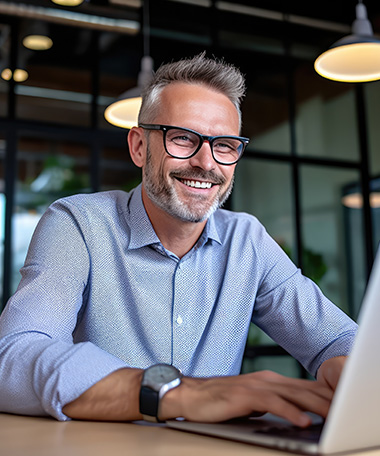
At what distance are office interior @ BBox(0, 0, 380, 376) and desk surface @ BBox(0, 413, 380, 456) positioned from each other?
4200mm

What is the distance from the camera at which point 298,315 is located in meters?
1.52

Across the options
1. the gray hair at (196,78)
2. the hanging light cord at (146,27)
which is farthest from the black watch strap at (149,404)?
the hanging light cord at (146,27)

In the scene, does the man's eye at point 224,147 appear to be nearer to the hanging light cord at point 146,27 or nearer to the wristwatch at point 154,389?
the wristwatch at point 154,389

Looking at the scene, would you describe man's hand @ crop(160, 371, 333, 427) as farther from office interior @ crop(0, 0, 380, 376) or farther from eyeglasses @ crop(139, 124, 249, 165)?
office interior @ crop(0, 0, 380, 376)

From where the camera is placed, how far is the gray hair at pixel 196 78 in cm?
162

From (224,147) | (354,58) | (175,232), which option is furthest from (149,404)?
(354,58)

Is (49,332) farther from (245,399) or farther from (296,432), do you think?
(296,432)

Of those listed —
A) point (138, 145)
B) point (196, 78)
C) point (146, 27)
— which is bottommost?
point (138, 145)

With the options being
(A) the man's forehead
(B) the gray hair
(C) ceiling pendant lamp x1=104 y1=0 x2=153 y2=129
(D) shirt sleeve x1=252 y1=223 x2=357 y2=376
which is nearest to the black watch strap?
(D) shirt sleeve x1=252 y1=223 x2=357 y2=376

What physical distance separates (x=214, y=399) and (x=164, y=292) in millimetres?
710

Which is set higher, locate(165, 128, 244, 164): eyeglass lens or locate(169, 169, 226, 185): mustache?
locate(165, 128, 244, 164): eyeglass lens

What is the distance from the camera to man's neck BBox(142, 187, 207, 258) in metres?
1.57

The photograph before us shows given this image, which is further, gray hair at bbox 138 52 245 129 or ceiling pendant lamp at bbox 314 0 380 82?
ceiling pendant lamp at bbox 314 0 380 82

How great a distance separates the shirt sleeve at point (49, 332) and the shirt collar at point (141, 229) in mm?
157
